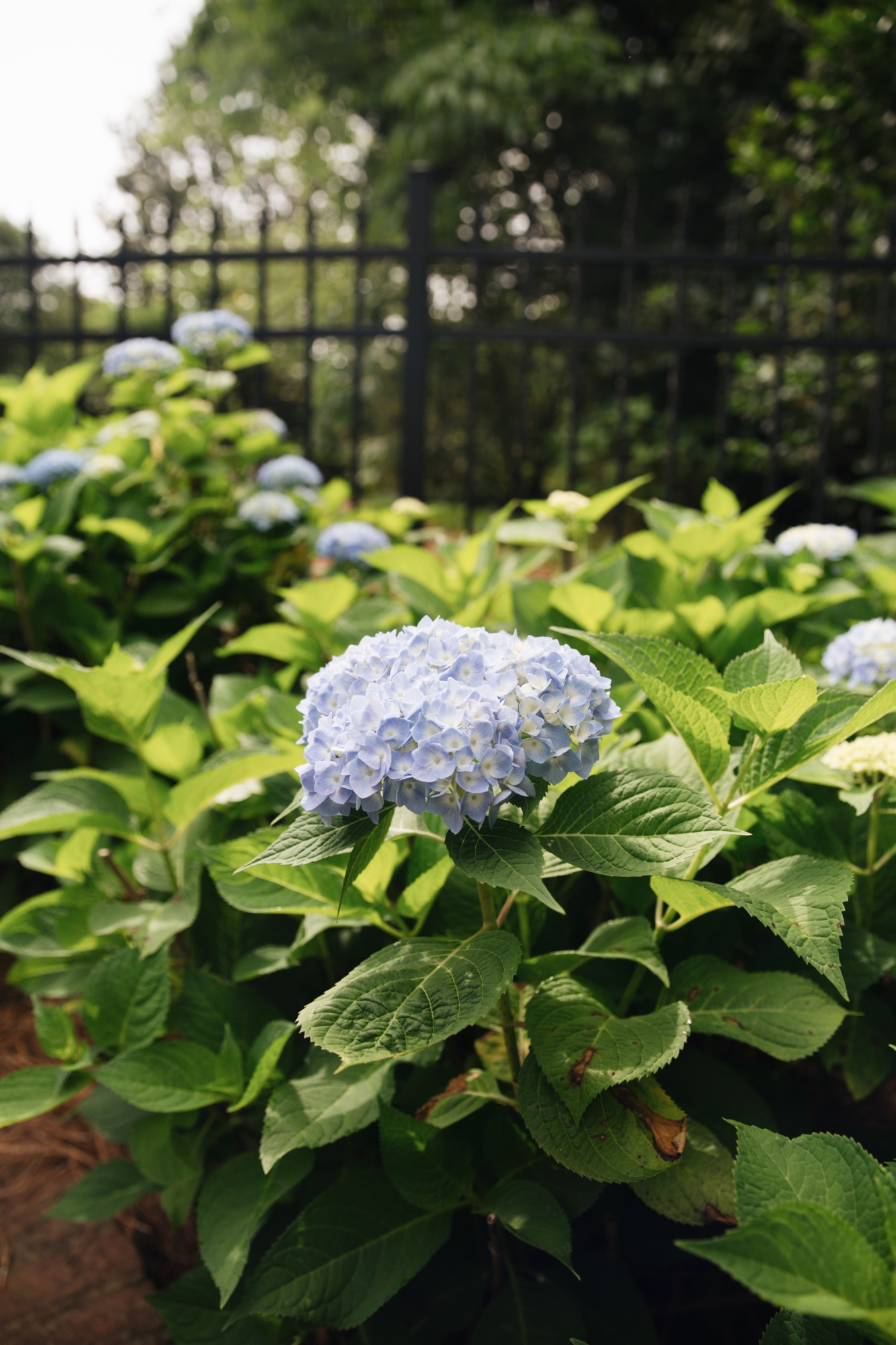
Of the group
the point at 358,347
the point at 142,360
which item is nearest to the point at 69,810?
the point at 142,360

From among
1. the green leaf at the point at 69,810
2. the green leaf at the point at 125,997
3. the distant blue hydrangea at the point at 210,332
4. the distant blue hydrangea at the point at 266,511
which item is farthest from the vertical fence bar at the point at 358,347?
the green leaf at the point at 125,997

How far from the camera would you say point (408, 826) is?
0.95 meters

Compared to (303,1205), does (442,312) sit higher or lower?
higher

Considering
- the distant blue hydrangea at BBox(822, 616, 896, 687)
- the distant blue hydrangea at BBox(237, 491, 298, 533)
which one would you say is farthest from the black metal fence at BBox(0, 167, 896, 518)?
the distant blue hydrangea at BBox(822, 616, 896, 687)

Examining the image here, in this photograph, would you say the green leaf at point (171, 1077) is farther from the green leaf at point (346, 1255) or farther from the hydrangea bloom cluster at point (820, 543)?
the hydrangea bloom cluster at point (820, 543)

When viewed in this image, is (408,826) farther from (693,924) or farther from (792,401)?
(792,401)

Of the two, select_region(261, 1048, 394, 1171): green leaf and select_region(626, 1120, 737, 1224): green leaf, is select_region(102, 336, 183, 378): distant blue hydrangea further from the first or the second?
select_region(626, 1120, 737, 1224): green leaf

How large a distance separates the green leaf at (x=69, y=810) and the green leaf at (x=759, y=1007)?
80cm

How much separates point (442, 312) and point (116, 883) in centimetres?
997

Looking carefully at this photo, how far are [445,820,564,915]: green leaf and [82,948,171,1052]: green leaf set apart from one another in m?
0.57

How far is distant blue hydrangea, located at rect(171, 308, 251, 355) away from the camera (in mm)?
3160

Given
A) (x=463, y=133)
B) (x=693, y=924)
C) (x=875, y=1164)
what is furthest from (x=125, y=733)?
(x=463, y=133)

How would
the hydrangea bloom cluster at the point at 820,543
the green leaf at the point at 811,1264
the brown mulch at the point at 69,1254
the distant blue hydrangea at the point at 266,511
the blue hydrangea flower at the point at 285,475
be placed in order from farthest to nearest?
the blue hydrangea flower at the point at 285,475, the distant blue hydrangea at the point at 266,511, the hydrangea bloom cluster at the point at 820,543, the brown mulch at the point at 69,1254, the green leaf at the point at 811,1264

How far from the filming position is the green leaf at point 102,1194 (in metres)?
1.31
